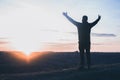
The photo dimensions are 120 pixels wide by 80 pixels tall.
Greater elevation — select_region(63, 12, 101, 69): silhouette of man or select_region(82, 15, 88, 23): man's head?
select_region(82, 15, 88, 23): man's head

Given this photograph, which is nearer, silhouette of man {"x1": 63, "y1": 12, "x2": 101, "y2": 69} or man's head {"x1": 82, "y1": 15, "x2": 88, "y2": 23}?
man's head {"x1": 82, "y1": 15, "x2": 88, "y2": 23}

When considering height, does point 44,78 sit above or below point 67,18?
below

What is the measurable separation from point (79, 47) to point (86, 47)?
1.16 feet

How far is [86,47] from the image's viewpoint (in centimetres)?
1914

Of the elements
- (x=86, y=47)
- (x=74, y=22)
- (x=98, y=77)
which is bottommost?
(x=98, y=77)

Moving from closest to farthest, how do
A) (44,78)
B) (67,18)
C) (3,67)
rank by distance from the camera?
(44,78) → (67,18) → (3,67)

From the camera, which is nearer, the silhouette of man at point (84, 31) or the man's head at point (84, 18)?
the man's head at point (84, 18)

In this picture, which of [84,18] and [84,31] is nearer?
[84,18]

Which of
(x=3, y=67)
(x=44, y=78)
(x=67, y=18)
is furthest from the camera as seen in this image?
(x=3, y=67)

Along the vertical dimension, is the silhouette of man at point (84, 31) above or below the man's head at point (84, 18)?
below

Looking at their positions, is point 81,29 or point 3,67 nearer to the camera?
point 81,29

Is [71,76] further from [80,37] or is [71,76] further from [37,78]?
[80,37]

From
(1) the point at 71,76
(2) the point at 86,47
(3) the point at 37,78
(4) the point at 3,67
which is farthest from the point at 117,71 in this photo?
(4) the point at 3,67

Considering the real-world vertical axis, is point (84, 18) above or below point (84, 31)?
above
